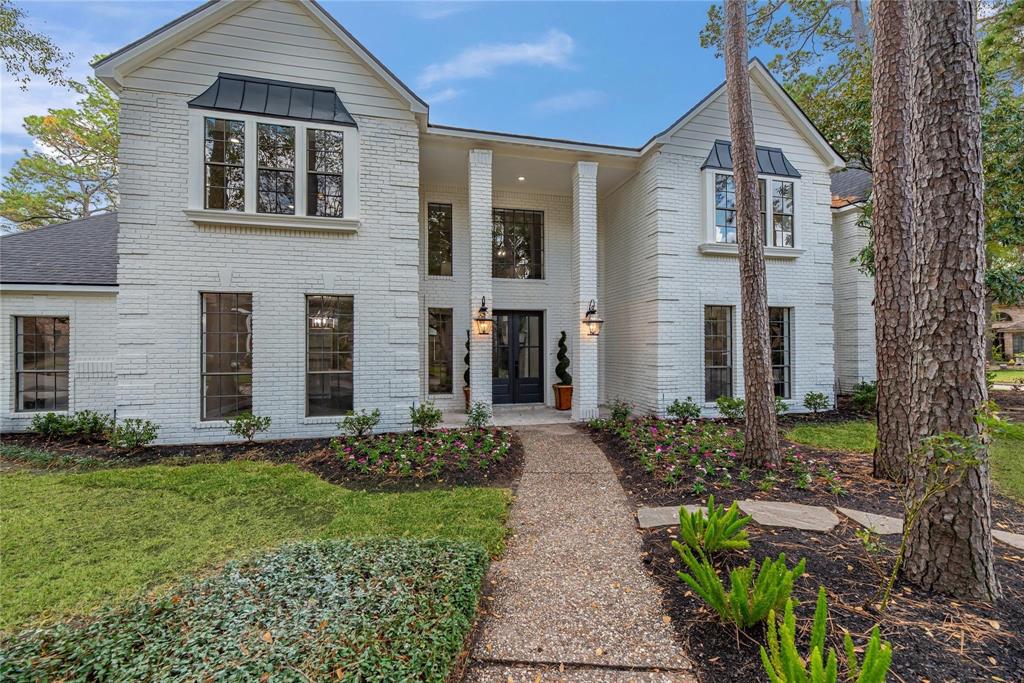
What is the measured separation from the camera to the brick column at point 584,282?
813 cm

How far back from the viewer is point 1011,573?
8.70 feet

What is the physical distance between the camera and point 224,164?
6535 millimetres

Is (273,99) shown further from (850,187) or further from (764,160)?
(850,187)

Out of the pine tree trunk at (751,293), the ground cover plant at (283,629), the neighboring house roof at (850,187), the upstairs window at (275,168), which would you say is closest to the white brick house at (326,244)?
the upstairs window at (275,168)

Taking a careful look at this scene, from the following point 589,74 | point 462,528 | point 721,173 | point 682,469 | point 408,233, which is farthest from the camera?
point 589,74

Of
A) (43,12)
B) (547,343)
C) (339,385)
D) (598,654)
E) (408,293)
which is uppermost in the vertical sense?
(43,12)

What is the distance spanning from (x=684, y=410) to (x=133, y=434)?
9183 millimetres

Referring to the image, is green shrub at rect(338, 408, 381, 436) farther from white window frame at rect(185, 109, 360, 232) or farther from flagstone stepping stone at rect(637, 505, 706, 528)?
flagstone stepping stone at rect(637, 505, 706, 528)

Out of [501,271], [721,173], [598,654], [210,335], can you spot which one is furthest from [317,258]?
[721,173]

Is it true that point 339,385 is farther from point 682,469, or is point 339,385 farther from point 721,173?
point 721,173

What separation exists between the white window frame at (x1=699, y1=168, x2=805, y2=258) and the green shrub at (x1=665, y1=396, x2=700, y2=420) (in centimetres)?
319

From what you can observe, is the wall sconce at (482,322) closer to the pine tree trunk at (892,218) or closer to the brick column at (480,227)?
the brick column at (480,227)

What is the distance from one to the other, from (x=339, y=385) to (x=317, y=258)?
86.5 inches

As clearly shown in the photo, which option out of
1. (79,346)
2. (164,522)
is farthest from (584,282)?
(79,346)
